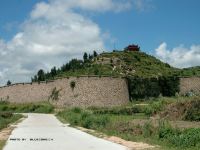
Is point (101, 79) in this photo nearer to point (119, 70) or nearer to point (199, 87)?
point (199, 87)

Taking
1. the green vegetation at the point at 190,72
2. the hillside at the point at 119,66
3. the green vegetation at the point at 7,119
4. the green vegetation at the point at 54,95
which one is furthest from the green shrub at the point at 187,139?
the hillside at the point at 119,66

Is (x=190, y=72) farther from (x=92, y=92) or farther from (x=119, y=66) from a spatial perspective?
(x=92, y=92)

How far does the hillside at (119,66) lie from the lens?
278 ft

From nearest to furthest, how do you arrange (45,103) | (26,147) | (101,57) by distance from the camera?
(26,147)
(45,103)
(101,57)

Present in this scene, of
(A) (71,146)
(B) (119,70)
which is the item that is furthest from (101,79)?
(A) (71,146)

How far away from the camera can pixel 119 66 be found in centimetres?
8994

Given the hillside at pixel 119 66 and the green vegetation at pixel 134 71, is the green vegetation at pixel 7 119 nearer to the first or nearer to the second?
the green vegetation at pixel 134 71

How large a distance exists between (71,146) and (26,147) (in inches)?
67.9

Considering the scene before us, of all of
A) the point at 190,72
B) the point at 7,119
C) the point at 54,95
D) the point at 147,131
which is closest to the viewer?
the point at 147,131

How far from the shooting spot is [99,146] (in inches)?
674

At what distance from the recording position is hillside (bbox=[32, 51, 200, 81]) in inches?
3337

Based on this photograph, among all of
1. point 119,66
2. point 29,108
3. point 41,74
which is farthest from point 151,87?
point 41,74

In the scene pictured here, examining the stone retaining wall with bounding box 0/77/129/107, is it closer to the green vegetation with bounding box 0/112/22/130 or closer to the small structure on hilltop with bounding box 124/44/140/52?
the green vegetation with bounding box 0/112/22/130

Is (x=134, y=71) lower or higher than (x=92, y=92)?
higher
